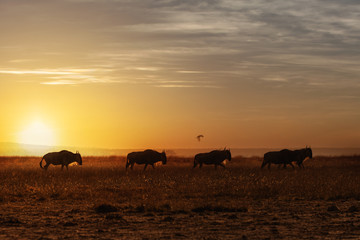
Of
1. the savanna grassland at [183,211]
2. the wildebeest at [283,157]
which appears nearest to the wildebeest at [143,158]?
the wildebeest at [283,157]

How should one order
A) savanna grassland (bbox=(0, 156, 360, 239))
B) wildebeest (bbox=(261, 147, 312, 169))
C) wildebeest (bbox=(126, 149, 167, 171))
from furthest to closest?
wildebeest (bbox=(261, 147, 312, 169))
wildebeest (bbox=(126, 149, 167, 171))
savanna grassland (bbox=(0, 156, 360, 239))

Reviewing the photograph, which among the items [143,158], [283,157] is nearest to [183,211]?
[143,158]

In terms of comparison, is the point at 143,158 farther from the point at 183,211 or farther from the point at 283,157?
the point at 183,211

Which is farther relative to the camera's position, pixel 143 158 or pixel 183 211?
pixel 143 158

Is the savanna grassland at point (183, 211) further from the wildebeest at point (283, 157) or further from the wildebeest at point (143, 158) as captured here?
the wildebeest at point (283, 157)

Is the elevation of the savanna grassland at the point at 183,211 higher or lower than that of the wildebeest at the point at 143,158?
lower

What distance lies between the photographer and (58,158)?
38.9 meters

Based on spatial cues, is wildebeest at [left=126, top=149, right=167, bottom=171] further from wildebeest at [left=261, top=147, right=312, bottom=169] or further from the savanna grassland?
the savanna grassland

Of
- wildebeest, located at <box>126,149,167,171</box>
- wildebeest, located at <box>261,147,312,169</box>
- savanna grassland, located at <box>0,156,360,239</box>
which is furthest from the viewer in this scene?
wildebeest, located at <box>261,147,312,169</box>

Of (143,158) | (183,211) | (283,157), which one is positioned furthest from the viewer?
(283,157)

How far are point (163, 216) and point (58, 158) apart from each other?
83.3 ft

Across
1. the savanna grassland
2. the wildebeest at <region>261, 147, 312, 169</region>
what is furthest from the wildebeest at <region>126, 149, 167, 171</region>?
the savanna grassland

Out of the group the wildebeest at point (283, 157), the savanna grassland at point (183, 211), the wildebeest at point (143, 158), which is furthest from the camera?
the wildebeest at point (283, 157)

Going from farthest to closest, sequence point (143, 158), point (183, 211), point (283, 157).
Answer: point (283, 157) < point (143, 158) < point (183, 211)
